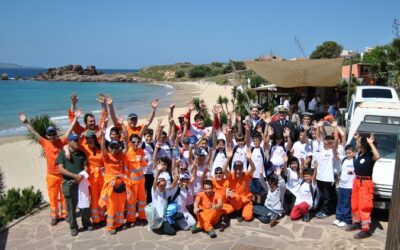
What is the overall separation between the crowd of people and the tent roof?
8520 millimetres

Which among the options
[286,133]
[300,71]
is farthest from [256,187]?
[300,71]

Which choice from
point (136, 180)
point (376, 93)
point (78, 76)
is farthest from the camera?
point (78, 76)

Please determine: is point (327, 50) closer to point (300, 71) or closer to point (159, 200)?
point (300, 71)

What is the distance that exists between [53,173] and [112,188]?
123cm

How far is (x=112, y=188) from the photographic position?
6.48m

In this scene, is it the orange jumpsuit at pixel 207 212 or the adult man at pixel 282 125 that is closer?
the orange jumpsuit at pixel 207 212

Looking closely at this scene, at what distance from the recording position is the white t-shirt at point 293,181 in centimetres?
726

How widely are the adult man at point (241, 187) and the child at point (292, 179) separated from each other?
723 millimetres

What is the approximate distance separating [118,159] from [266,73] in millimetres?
11956

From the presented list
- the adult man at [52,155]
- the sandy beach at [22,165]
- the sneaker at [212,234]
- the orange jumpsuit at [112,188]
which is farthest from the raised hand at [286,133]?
the sandy beach at [22,165]

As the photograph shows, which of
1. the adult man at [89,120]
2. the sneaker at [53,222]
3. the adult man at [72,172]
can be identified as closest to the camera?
the adult man at [72,172]

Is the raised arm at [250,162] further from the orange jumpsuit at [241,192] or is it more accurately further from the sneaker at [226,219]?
the sneaker at [226,219]

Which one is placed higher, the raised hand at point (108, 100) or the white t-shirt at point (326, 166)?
the raised hand at point (108, 100)

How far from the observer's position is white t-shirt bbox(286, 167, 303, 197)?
726cm
